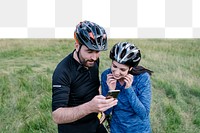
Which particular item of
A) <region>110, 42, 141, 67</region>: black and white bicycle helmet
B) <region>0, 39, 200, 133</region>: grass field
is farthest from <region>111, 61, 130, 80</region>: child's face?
<region>0, 39, 200, 133</region>: grass field

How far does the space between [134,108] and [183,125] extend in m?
3.34

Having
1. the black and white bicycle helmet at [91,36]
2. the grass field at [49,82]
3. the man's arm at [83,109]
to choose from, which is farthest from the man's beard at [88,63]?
the grass field at [49,82]

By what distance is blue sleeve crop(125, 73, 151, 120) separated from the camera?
10.9ft

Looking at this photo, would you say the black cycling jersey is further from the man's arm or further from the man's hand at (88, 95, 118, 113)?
the man's hand at (88, 95, 118, 113)

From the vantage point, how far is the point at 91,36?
3.36 meters

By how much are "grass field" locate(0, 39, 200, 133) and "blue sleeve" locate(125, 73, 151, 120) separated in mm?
2965

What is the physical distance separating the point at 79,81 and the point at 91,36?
387 millimetres

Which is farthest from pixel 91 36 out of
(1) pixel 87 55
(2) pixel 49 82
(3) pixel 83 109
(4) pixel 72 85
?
(2) pixel 49 82

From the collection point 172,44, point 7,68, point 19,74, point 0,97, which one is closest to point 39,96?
point 0,97

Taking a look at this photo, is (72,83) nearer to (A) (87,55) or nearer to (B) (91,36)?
(A) (87,55)

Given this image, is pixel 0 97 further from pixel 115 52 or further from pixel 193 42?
pixel 193 42

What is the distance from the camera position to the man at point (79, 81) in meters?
3.16

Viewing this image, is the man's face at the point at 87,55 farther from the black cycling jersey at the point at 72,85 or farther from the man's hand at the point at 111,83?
the man's hand at the point at 111,83

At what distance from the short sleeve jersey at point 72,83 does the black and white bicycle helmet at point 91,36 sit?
0.61 feet
